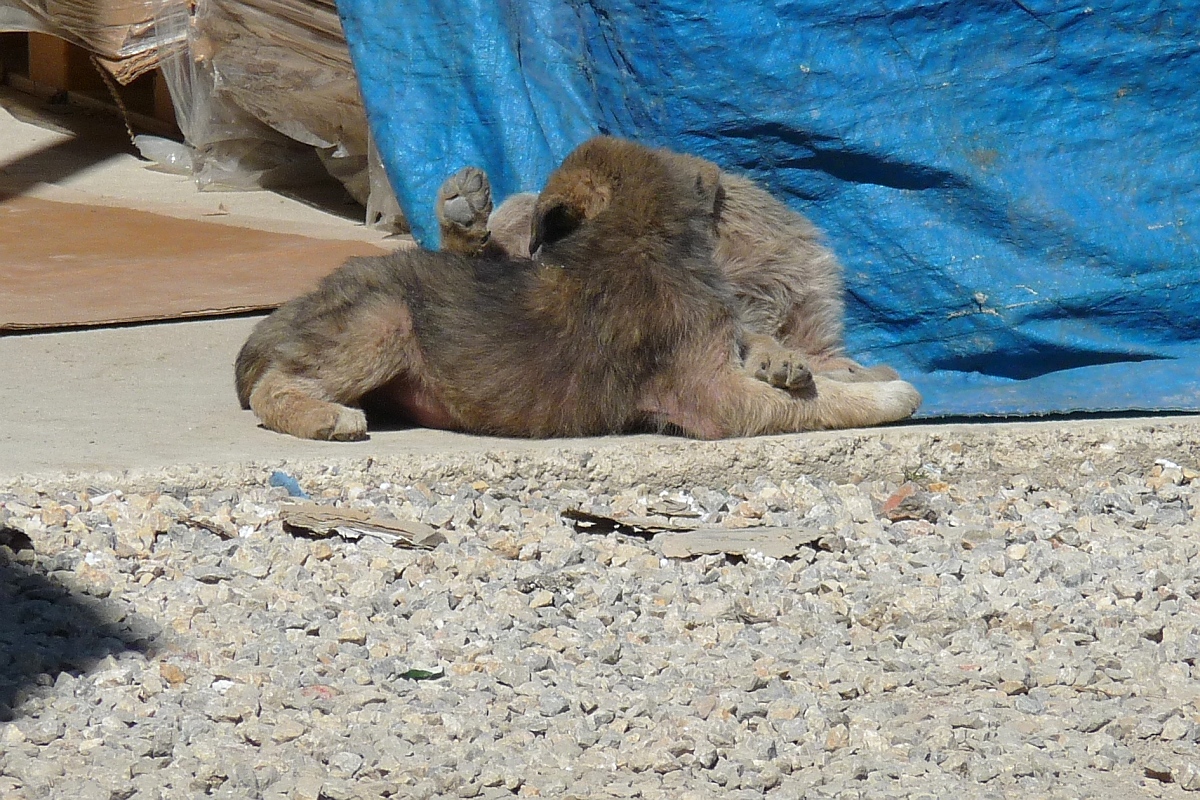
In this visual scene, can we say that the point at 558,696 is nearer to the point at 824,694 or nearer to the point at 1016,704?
the point at 824,694

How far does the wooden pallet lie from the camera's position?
10680 millimetres

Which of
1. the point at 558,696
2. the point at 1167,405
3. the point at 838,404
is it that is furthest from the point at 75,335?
the point at 1167,405

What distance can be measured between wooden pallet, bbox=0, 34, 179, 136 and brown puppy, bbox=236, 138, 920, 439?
6083 mm

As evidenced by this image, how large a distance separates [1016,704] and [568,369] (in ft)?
6.52

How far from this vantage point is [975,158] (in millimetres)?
5207

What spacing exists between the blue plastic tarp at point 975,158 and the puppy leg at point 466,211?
0.69 m

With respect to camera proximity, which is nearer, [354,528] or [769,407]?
[354,528]

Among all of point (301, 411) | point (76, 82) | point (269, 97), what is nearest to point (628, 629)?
point (301, 411)

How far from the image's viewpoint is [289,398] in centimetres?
498

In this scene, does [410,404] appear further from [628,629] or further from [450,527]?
[628,629]

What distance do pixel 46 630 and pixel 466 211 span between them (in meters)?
2.14

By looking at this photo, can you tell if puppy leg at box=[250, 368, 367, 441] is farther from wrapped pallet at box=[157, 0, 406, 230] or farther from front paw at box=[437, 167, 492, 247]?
wrapped pallet at box=[157, 0, 406, 230]

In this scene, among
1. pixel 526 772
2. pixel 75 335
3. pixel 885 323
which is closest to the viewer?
pixel 526 772

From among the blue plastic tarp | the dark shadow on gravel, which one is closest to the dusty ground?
the dark shadow on gravel
